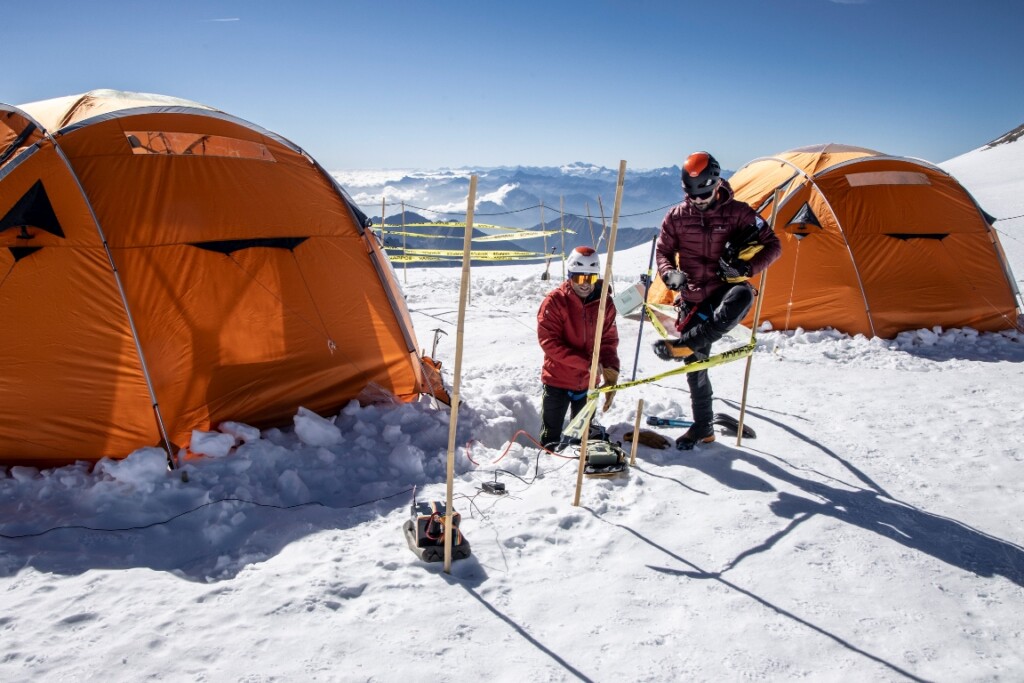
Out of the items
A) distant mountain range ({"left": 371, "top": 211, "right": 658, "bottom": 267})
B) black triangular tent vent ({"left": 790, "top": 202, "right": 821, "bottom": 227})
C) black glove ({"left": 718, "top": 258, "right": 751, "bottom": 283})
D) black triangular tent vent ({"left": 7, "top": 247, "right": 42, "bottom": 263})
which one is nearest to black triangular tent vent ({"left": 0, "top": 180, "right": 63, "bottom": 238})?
black triangular tent vent ({"left": 7, "top": 247, "right": 42, "bottom": 263})

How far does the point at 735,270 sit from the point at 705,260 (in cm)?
32

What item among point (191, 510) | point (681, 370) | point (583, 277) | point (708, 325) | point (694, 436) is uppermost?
point (583, 277)

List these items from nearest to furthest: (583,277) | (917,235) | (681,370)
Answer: (681,370), (583,277), (917,235)

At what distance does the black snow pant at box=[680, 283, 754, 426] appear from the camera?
462 cm

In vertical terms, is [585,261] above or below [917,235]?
below

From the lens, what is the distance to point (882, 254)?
9.14 m

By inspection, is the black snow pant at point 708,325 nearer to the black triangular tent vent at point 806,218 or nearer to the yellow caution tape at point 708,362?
the yellow caution tape at point 708,362

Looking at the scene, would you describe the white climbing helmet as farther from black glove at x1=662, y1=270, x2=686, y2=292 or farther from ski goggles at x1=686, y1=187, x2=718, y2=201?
ski goggles at x1=686, y1=187, x2=718, y2=201

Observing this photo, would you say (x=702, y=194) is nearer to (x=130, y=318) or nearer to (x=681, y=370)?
(x=681, y=370)

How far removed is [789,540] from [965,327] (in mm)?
7353

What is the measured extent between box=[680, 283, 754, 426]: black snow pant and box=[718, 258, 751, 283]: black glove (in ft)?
0.22

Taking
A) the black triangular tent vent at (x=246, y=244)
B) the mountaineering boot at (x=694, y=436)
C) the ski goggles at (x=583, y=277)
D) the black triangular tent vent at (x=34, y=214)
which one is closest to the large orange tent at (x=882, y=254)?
the mountaineering boot at (x=694, y=436)

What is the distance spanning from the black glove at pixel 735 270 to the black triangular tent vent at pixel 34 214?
4.82 meters

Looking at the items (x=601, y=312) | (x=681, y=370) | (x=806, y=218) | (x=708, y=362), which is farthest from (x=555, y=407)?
(x=806, y=218)
